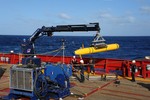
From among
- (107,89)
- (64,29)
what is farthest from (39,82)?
(107,89)

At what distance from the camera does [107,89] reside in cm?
1642

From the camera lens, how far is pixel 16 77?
1322 cm

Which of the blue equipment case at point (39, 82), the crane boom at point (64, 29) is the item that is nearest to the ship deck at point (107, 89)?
the blue equipment case at point (39, 82)

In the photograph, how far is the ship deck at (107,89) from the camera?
1452 cm

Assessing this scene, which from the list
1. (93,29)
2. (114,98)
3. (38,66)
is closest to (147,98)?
(114,98)

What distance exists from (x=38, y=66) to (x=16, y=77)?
4.19 feet

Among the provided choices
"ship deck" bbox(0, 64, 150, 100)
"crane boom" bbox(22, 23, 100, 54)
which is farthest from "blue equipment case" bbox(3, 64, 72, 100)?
"crane boom" bbox(22, 23, 100, 54)

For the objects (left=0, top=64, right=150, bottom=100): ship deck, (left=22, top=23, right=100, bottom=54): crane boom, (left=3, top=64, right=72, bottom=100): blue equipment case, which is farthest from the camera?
(left=22, top=23, right=100, bottom=54): crane boom

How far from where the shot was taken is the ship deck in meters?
14.5

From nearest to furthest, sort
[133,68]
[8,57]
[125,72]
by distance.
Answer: [133,68] → [125,72] → [8,57]

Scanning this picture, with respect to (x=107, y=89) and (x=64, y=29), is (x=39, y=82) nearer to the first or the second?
(x=64, y=29)

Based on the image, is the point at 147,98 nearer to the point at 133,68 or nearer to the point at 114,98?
the point at 114,98

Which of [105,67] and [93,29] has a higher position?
[93,29]

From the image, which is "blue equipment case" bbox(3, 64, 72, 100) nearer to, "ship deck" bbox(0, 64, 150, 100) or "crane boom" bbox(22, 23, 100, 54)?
"ship deck" bbox(0, 64, 150, 100)
